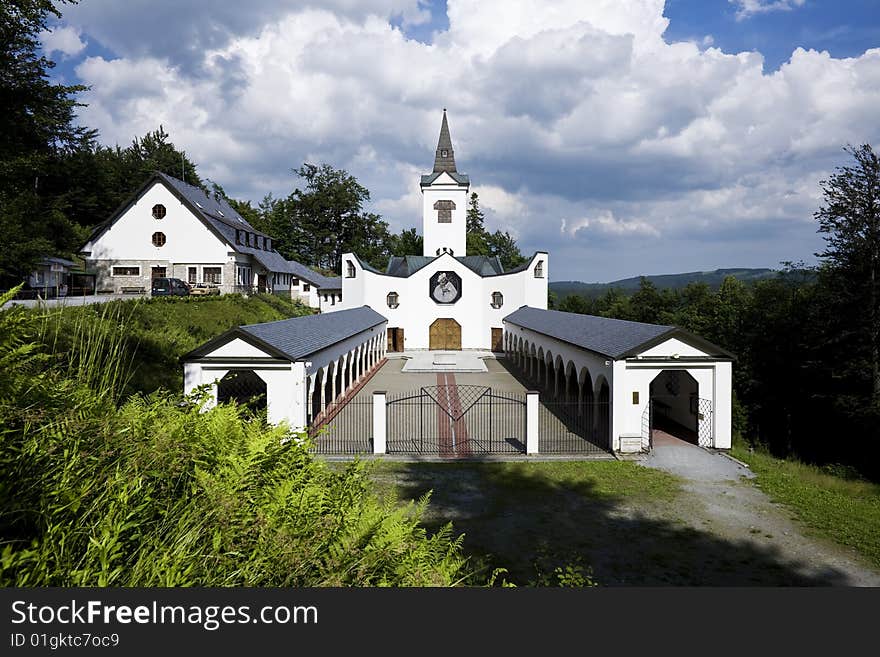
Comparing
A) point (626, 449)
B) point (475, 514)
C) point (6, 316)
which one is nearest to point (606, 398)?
point (626, 449)

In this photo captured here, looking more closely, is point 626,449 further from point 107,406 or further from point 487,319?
point 487,319

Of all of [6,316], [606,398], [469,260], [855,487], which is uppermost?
[469,260]

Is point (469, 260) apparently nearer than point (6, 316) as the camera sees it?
No

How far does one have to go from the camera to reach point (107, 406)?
409 centimetres

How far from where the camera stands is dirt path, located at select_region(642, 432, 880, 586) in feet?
26.7

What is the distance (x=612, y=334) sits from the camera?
18.0 meters

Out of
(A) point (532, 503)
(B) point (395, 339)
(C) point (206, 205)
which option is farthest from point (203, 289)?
(A) point (532, 503)

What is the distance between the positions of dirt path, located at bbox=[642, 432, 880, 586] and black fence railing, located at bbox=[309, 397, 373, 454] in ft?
26.1

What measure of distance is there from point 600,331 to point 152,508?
59.2 feet

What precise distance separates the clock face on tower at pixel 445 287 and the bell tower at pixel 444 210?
215 inches

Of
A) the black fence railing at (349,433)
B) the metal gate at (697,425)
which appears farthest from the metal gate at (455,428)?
the metal gate at (697,425)

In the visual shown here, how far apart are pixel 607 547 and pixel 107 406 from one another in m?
8.04

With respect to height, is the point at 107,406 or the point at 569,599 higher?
the point at 107,406

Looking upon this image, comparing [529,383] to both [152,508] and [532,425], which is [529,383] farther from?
[152,508]
